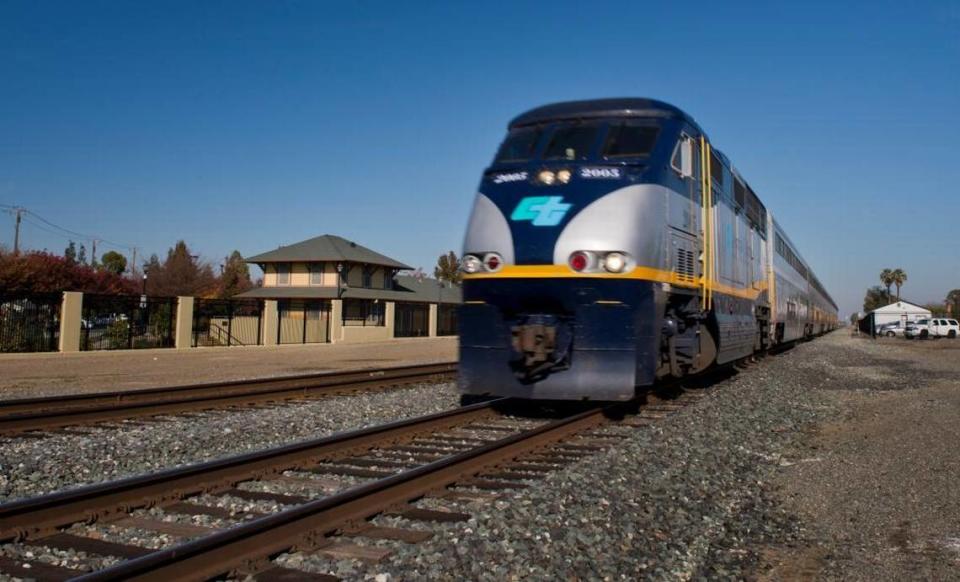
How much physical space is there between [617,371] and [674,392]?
15.6 ft

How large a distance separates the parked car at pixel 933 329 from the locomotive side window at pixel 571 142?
53.3m

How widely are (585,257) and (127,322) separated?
1015 inches

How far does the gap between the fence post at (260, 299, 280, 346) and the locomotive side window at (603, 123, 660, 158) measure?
27.4m

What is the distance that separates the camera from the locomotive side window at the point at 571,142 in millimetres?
9445

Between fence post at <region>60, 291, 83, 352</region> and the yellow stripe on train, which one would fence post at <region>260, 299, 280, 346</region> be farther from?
the yellow stripe on train

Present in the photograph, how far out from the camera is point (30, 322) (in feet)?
84.2

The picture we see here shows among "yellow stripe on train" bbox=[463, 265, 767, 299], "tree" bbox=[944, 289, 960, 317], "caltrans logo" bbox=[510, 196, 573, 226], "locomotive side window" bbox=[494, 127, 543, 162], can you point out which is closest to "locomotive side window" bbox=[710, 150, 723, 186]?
"yellow stripe on train" bbox=[463, 265, 767, 299]

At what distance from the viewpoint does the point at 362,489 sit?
17.3 feet

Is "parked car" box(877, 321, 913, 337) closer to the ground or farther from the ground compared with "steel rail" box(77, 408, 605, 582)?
farther from the ground

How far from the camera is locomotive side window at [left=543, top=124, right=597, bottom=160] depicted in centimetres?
945

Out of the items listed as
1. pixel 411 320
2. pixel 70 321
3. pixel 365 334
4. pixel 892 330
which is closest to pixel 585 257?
pixel 70 321

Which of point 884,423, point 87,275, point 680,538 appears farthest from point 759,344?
point 87,275

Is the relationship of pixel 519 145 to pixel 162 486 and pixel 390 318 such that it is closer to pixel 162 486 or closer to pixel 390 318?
pixel 162 486

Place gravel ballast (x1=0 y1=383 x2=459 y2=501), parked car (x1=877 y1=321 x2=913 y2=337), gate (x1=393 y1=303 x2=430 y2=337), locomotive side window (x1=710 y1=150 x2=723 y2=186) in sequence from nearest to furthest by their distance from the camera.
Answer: gravel ballast (x1=0 y1=383 x2=459 y2=501), locomotive side window (x1=710 y1=150 x2=723 y2=186), gate (x1=393 y1=303 x2=430 y2=337), parked car (x1=877 y1=321 x2=913 y2=337)
